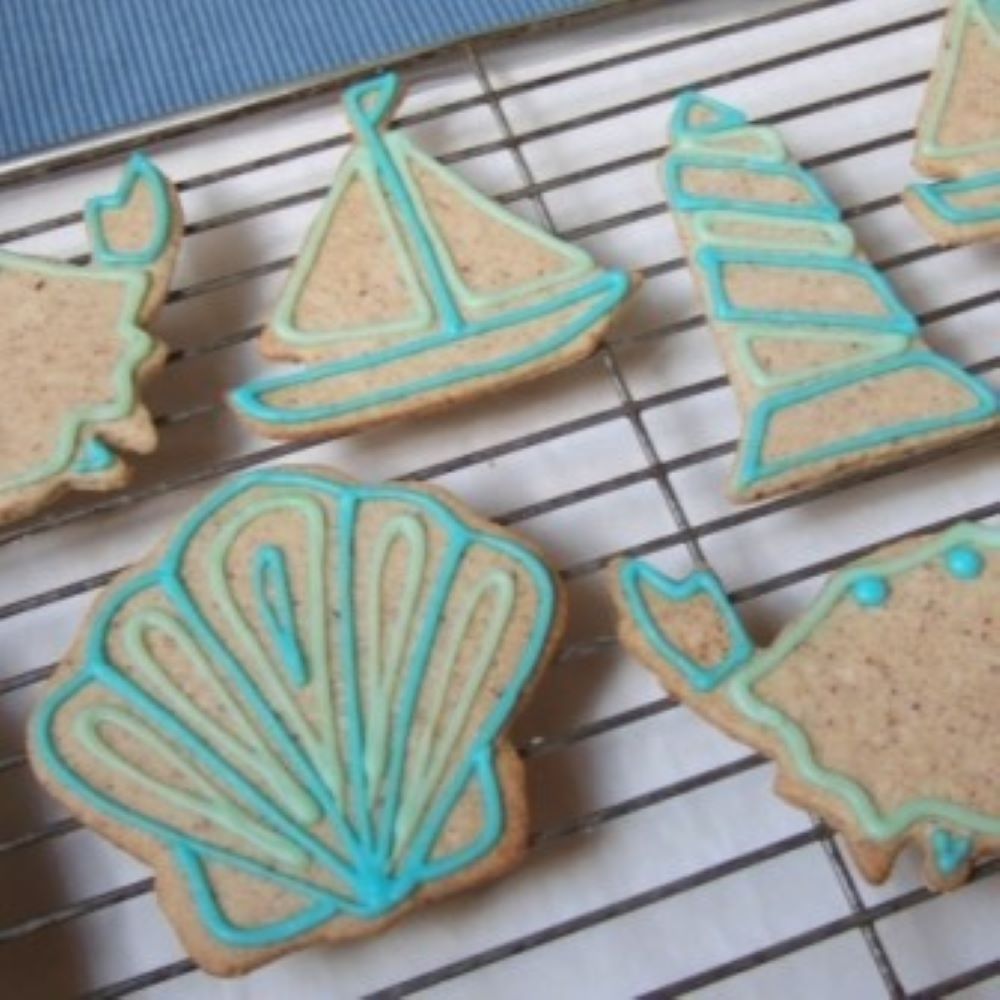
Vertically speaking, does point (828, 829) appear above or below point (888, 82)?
below

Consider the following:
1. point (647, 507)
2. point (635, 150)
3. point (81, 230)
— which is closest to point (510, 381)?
point (647, 507)

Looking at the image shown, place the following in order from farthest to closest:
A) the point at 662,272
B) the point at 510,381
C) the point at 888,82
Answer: the point at 888,82, the point at 662,272, the point at 510,381

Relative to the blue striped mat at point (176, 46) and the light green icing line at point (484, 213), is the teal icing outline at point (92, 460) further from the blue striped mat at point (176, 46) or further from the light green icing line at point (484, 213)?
the blue striped mat at point (176, 46)

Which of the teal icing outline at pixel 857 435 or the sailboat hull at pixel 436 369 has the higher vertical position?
the sailboat hull at pixel 436 369

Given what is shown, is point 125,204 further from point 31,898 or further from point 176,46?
point 31,898

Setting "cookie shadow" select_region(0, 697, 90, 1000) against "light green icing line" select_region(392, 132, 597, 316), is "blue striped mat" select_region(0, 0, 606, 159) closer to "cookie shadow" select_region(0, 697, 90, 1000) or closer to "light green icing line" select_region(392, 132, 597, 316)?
"light green icing line" select_region(392, 132, 597, 316)

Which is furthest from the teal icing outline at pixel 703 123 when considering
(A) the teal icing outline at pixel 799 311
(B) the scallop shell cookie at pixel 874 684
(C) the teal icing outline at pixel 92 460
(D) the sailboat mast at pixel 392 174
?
(C) the teal icing outline at pixel 92 460

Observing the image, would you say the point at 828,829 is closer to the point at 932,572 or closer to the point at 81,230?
the point at 932,572
